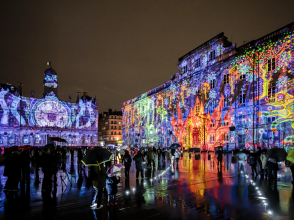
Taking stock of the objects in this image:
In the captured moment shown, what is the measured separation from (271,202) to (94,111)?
7872 centimetres

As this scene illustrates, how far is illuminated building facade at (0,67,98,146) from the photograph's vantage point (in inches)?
2566

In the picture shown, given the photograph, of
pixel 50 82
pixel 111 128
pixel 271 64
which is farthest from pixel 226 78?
pixel 111 128

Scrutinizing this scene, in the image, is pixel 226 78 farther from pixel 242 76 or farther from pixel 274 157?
pixel 274 157

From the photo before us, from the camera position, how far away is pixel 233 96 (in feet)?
109

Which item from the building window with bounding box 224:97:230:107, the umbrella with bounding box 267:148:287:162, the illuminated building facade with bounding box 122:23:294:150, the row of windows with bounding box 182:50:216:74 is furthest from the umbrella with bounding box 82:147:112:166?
the row of windows with bounding box 182:50:216:74

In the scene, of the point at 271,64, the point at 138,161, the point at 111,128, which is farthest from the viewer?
the point at 111,128

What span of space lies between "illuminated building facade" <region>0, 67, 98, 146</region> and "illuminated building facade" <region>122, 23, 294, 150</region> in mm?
36477

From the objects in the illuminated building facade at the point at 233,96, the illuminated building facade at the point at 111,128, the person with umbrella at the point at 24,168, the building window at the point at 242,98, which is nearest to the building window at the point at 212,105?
the illuminated building facade at the point at 233,96

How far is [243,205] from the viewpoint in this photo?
6898 millimetres

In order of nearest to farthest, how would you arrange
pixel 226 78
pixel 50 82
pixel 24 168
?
pixel 24 168 < pixel 226 78 < pixel 50 82

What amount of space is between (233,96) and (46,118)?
59588 mm

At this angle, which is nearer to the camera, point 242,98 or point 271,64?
point 271,64

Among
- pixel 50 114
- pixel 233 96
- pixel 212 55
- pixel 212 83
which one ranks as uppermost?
pixel 212 55

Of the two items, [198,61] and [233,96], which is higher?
[198,61]
